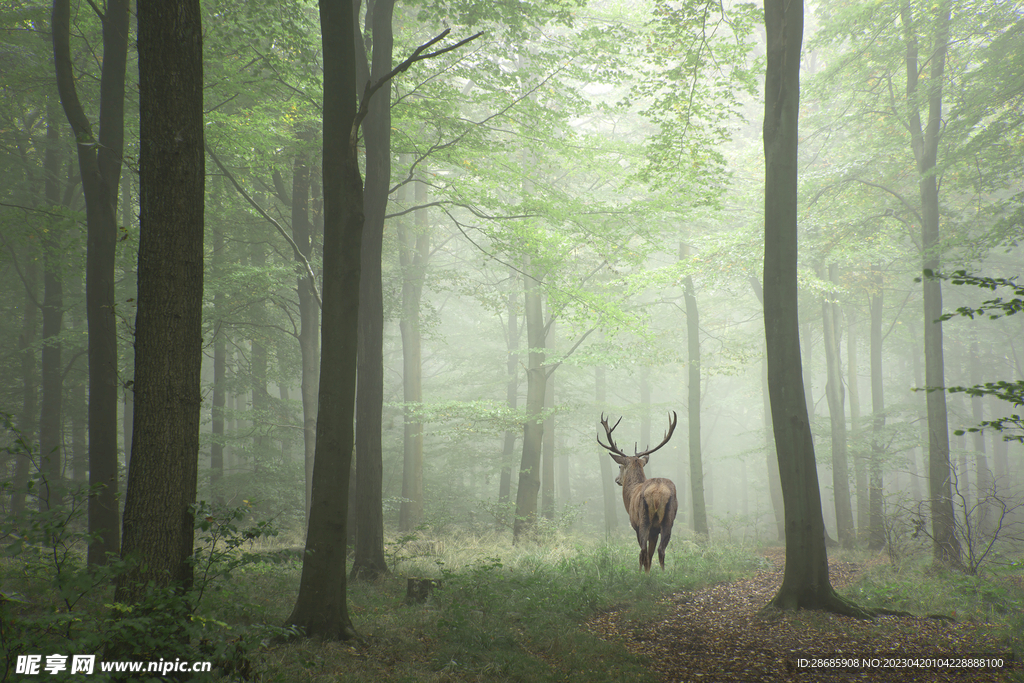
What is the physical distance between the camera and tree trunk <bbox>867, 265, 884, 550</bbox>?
49.7 feet

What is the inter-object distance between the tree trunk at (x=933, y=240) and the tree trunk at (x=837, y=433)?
3944mm

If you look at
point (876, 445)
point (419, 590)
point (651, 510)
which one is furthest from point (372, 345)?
point (876, 445)

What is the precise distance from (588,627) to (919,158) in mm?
13203

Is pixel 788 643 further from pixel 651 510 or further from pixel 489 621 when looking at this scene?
pixel 489 621

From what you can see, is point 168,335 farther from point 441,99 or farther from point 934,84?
point 934,84

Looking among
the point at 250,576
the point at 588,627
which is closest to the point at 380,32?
the point at 250,576

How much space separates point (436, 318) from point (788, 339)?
1175 cm

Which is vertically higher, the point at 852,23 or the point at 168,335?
the point at 852,23

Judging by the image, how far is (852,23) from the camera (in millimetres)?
12508

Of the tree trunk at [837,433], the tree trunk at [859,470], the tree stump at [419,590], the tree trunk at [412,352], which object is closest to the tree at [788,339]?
the tree stump at [419,590]

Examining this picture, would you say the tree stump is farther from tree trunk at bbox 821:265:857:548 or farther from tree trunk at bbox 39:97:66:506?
tree trunk at bbox 821:265:857:548

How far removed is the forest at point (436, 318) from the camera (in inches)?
154

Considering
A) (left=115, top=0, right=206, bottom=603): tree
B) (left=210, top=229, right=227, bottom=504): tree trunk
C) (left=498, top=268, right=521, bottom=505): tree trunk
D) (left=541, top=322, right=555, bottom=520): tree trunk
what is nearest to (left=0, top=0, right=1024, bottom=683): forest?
(left=115, top=0, right=206, bottom=603): tree

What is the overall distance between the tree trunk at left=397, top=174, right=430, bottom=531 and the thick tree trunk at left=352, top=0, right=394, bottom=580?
25.6 feet
